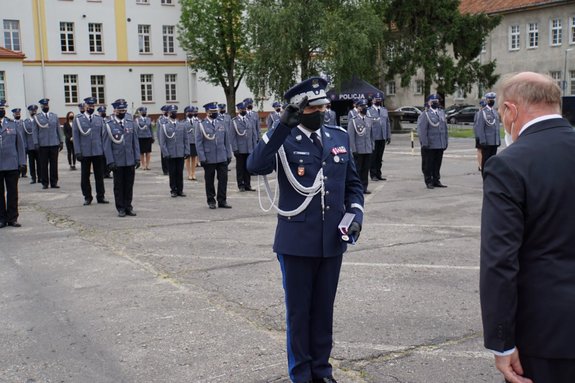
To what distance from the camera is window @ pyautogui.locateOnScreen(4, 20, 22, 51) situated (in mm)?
50688

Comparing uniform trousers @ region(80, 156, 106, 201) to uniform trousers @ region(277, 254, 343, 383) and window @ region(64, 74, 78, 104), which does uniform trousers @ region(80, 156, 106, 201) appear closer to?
uniform trousers @ region(277, 254, 343, 383)

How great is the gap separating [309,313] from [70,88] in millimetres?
53404

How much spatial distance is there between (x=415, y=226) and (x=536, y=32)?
159 feet

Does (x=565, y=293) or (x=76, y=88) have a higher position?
(x=76, y=88)

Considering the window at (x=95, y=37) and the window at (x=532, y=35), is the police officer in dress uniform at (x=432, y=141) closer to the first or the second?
the window at (x=532, y=35)

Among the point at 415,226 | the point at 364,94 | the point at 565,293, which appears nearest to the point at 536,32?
the point at 364,94

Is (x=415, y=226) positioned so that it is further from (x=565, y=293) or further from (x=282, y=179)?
(x=565, y=293)

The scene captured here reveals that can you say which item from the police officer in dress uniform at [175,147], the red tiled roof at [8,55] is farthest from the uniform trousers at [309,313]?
the red tiled roof at [8,55]

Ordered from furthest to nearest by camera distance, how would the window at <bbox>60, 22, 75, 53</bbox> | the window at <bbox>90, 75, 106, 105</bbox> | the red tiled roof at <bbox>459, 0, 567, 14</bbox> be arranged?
the window at <bbox>90, 75, 106, 105</bbox> → the window at <bbox>60, 22, 75, 53</bbox> → the red tiled roof at <bbox>459, 0, 567, 14</bbox>

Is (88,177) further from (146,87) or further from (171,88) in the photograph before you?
(171,88)

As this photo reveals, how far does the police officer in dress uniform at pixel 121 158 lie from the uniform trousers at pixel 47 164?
18.6ft

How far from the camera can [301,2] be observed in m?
33.8

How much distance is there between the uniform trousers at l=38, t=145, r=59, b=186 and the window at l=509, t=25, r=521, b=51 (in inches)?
1847

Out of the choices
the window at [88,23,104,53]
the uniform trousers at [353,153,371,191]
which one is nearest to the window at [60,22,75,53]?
the window at [88,23,104,53]
